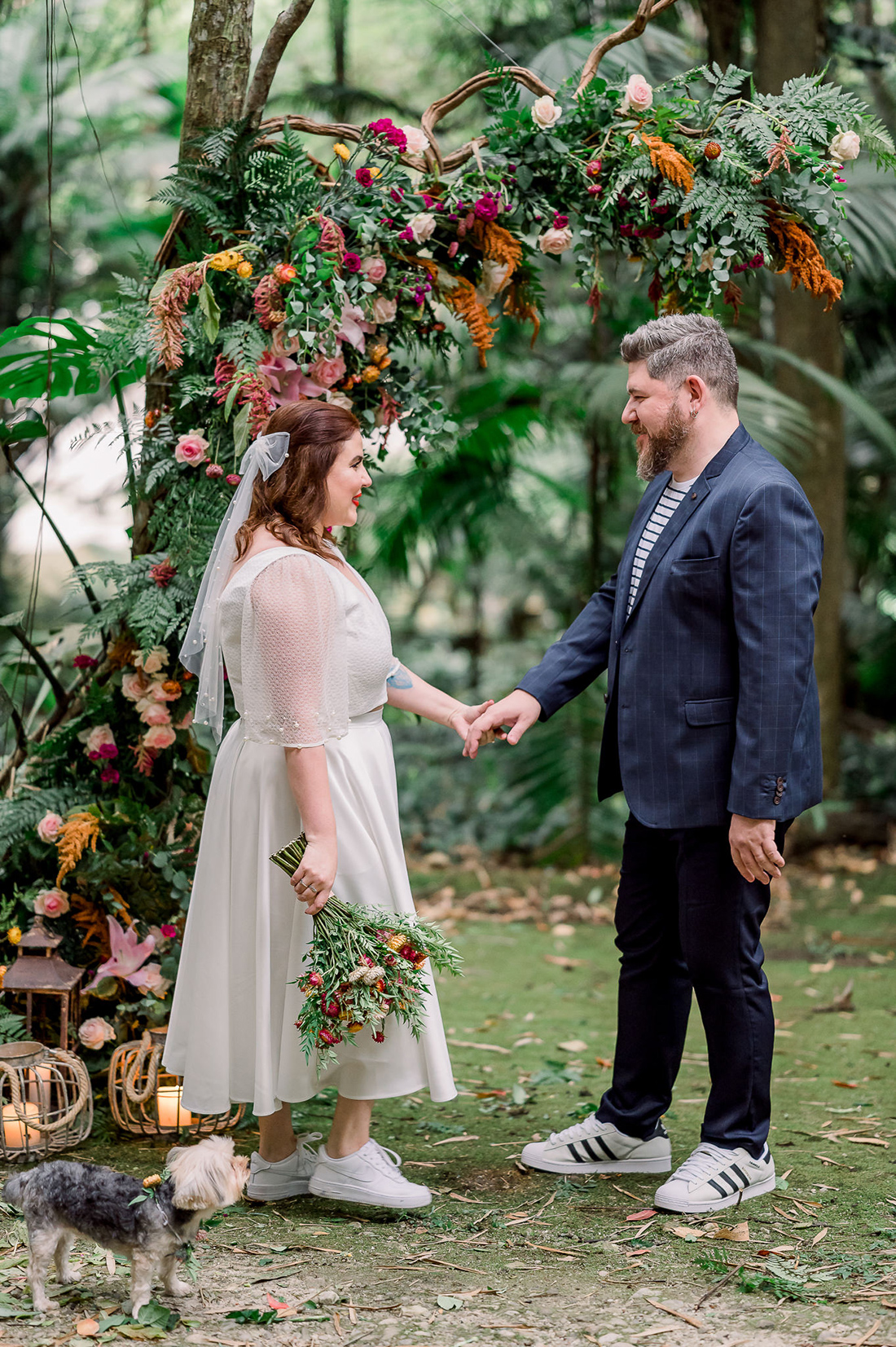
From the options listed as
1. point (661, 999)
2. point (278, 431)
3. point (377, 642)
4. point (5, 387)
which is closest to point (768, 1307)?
point (661, 999)

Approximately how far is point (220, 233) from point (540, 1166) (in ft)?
8.56

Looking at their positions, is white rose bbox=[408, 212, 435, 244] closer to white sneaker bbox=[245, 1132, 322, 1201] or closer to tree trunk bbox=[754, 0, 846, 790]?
white sneaker bbox=[245, 1132, 322, 1201]

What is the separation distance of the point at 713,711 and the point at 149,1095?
71.7 inches

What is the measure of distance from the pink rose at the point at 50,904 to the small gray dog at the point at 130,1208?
1.10m

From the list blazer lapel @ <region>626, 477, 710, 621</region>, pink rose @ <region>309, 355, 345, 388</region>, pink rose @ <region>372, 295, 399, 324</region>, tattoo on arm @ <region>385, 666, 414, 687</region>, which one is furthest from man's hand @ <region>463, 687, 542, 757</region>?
pink rose @ <region>372, 295, 399, 324</region>

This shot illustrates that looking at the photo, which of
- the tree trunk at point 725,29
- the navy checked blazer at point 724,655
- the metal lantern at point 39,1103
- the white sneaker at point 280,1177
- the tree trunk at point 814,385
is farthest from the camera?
the tree trunk at point 725,29

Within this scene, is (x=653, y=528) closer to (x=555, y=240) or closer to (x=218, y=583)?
(x=555, y=240)

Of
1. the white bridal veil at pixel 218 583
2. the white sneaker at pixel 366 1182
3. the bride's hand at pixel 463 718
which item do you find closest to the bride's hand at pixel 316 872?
the white bridal veil at pixel 218 583

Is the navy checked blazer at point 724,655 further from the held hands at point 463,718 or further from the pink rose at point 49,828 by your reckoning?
the pink rose at point 49,828

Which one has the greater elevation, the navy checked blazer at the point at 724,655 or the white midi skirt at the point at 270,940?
the navy checked blazer at the point at 724,655

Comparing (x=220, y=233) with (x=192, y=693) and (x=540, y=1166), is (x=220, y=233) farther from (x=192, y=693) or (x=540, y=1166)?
(x=540, y=1166)

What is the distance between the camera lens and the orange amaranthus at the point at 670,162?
313 centimetres

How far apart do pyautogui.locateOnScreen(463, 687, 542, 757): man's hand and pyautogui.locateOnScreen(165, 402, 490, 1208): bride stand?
0.32 meters

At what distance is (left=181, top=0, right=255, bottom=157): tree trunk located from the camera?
11.3 feet
